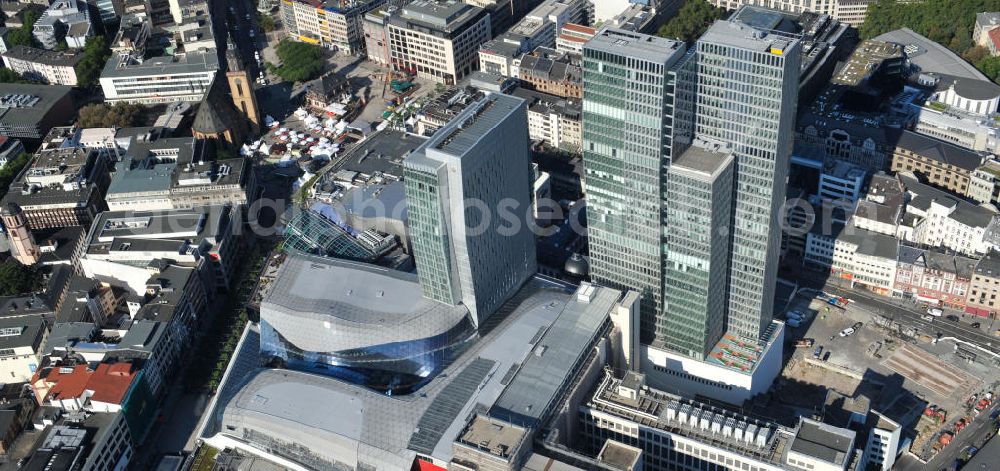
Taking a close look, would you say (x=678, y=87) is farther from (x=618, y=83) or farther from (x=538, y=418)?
(x=538, y=418)

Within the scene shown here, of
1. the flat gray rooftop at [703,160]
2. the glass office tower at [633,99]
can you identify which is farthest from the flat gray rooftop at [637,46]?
the flat gray rooftop at [703,160]

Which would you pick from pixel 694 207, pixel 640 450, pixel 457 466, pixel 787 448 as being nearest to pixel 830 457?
pixel 787 448

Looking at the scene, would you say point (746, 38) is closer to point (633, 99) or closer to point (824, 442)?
point (633, 99)

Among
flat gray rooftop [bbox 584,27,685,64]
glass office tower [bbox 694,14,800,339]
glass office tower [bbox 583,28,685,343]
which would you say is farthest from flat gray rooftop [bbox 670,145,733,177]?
flat gray rooftop [bbox 584,27,685,64]

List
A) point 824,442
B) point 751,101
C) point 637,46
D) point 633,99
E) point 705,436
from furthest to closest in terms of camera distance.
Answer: point 633,99, point 705,436, point 637,46, point 751,101, point 824,442

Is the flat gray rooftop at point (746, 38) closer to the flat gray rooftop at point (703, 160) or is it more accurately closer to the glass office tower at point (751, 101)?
the glass office tower at point (751, 101)

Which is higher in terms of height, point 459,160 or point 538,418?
point 459,160

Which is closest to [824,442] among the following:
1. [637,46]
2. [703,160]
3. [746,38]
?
[703,160]

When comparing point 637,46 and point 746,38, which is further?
point 637,46

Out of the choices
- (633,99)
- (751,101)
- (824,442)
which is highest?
(751,101)

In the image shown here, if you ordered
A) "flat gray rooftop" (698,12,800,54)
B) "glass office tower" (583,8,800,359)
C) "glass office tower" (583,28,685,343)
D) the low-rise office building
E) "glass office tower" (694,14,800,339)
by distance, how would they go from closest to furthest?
"flat gray rooftop" (698,12,800,54), "glass office tower" (694,14,800,339), the low-rise office building, "glass office tower" (583,8,800,359), "glass office tower" (583,28,685,343)

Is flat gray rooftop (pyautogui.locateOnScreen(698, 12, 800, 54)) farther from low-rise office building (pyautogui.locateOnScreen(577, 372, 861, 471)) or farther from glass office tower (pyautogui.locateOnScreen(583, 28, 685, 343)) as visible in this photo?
low-rise office building (pyautogui.locateOnScreen(577, 372, 861, 471))
